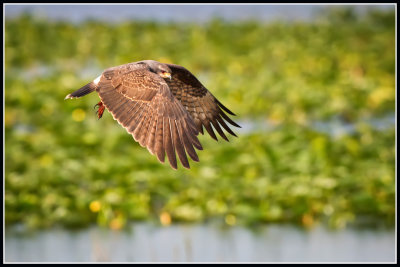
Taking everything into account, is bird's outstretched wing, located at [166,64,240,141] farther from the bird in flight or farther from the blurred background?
the blurred background

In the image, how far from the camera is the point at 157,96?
6000 mm

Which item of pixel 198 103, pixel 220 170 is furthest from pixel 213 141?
pixel 198 103

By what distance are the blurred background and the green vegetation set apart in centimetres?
2

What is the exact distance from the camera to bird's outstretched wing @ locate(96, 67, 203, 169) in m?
5.64

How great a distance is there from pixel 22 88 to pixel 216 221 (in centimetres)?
450

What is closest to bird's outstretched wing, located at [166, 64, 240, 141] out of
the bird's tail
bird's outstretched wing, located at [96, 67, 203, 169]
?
bird's outstretched wing, located at [96, 67, 203, 169]

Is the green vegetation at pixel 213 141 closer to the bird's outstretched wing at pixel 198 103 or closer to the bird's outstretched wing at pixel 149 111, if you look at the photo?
the bird's outstretched wing at pixel 198 103

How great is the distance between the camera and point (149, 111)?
5.91 meters

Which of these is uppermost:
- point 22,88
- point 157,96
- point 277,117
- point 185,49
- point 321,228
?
point 185,49

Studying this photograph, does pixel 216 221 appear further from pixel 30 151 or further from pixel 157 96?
pixel 157 96

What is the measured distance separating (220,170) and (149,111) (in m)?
4.86

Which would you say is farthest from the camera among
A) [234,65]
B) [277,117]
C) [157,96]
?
[234,65]

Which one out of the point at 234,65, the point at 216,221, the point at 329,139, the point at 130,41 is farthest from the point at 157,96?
the point at 130,41

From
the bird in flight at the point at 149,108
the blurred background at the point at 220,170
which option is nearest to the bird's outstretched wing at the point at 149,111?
the bird in flight at the point at 149,108
